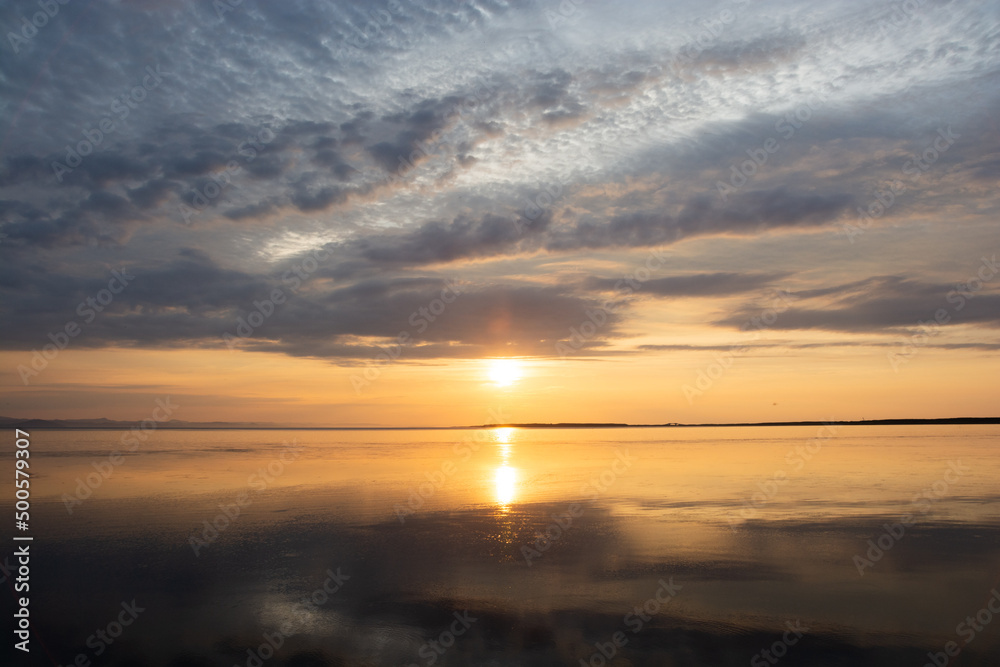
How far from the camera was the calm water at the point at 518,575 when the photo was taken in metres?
11.0

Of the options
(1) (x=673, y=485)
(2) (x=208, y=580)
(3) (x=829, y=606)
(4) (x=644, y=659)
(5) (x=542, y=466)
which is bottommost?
(4) (x=644, y=659)

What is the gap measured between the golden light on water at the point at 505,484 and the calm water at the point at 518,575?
378 mm

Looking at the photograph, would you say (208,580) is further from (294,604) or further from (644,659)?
(644,659)

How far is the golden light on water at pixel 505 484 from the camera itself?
93.1 feet

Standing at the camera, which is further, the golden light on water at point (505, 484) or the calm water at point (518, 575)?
the golden light on water at point (505, 484)

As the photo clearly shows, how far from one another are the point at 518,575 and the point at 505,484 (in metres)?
19.3

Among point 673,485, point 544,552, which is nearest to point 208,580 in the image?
point 544,552

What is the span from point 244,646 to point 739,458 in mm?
49283

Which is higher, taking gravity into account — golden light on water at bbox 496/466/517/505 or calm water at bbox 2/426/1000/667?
golden light on water at bbox 496/466/517/505

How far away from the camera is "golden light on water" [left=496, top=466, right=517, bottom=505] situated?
28.4 m

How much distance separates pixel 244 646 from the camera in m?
11.1

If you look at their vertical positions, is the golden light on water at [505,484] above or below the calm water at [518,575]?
above

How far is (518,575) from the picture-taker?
1541 centimetres

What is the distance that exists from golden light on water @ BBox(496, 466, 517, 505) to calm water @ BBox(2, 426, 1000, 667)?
1.24 feet
